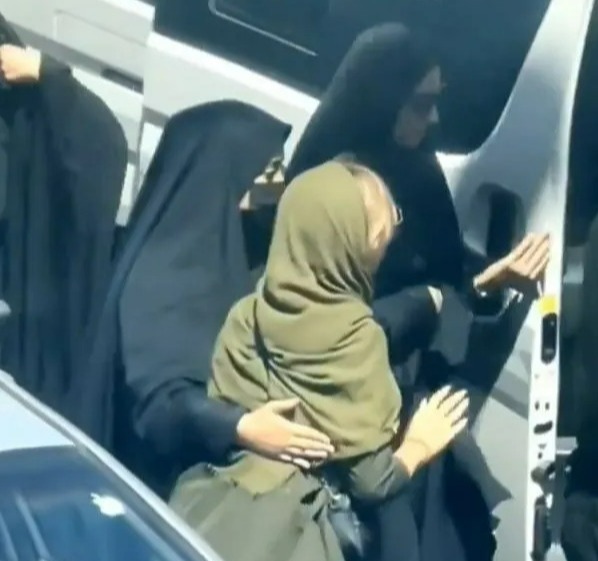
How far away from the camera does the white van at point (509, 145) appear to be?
138 inches

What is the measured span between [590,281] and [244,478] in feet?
2.67

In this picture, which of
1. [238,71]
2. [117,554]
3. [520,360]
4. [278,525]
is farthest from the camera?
[238,71]

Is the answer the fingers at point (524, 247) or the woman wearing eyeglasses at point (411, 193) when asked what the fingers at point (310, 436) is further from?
the fingers at point (524, 247)

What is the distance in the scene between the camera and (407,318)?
3.65 metres

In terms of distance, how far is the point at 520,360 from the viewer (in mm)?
3572

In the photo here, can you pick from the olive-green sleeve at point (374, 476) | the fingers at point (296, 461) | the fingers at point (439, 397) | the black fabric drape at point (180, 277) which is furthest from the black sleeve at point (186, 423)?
the fingers at point (439, 397)

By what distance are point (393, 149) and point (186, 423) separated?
2.34 ft

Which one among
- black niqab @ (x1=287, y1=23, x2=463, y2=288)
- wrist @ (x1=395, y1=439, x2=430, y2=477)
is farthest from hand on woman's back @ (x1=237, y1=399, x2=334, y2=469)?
black niqab @ (x1=287, y1=23, x2=463, y2=288)

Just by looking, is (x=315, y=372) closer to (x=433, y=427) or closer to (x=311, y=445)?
(x=311, y=445)

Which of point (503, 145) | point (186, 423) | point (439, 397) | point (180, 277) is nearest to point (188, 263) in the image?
point (180, 277)

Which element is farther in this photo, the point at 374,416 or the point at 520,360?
the point at 520,360

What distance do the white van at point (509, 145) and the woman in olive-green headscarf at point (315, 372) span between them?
0.32m

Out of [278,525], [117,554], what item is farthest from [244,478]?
[117,554]

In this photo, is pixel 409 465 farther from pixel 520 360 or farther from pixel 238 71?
pixel 238 71
